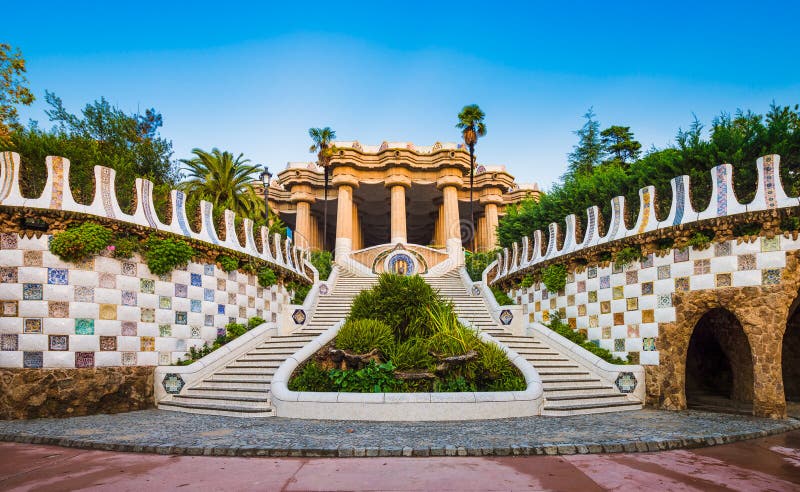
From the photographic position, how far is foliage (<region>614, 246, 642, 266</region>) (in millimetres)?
12216

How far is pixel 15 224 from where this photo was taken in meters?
10.0

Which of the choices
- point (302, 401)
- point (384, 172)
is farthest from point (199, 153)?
point (302, 401)

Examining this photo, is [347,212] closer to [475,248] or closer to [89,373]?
[475,248]

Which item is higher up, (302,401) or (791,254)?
(791,254)

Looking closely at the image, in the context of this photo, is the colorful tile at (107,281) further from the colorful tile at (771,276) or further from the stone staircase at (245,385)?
the colorful tile at (771,276)

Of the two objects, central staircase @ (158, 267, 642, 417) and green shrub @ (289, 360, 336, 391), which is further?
green shrub @ (289, 360, 336, 391)

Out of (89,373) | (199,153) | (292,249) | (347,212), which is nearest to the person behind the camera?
(89,373)

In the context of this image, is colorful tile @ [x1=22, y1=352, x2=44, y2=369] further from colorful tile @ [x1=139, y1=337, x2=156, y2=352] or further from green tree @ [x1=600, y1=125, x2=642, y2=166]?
green tree @ [x1=600, y1=125, x2=642, y2=166]

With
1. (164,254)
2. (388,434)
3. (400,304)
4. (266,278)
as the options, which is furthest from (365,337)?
(266,278)

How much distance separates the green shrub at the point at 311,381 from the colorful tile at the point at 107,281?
449 centimetres

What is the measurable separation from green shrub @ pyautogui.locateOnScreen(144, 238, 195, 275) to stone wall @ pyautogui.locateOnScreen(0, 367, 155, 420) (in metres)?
2.37

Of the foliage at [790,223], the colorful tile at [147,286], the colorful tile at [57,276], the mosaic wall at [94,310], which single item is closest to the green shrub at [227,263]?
the mosaic wall at [94,310]

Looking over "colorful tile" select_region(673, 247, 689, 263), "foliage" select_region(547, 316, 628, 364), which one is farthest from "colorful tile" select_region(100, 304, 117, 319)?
"colorful tile" select_region(673, 247, 689, 263)

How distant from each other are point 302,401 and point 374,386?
1.56 meters
